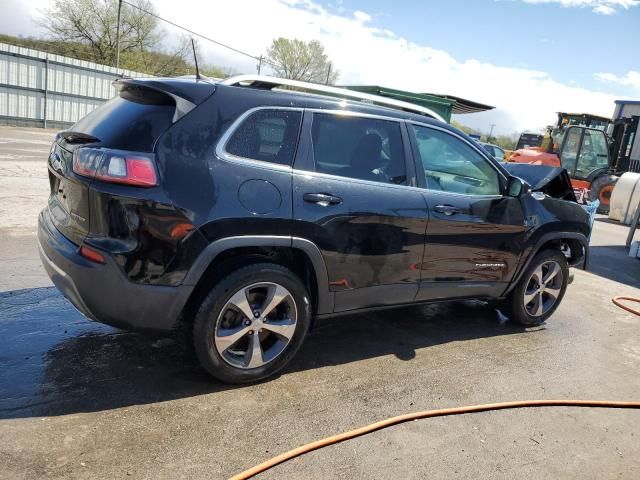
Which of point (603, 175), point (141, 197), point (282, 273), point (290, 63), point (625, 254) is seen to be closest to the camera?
point (141, 197)

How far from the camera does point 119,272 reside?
2.89 m

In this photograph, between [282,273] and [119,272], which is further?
[282,273]

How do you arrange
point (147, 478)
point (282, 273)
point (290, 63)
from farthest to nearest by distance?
point (290, 63) → point (282, 273) → point (147, 478)

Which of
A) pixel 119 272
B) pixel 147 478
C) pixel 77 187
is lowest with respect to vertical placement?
pixel 147 478

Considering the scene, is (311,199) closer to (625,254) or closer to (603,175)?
(625,254)

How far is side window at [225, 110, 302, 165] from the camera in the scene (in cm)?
317

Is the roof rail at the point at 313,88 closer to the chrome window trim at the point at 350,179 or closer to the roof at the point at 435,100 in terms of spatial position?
the chrome window trim at the point at 350,179

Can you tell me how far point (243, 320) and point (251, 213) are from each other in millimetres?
691

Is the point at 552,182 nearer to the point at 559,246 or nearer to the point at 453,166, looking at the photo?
the point at 559,246

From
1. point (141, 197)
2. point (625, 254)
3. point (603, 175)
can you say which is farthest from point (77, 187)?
point (603, 175)

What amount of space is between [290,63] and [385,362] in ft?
172

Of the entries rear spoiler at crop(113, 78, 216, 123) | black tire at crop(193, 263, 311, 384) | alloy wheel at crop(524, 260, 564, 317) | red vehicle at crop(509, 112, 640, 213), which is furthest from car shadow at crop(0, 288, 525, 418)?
red vehicle at crop(509, 112, 640, 213)

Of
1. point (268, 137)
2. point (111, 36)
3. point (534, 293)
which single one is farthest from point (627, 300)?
point (111, 36)

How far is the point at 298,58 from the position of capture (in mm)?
53062
